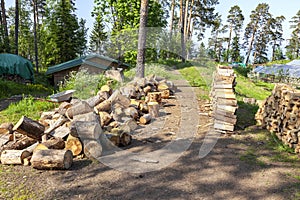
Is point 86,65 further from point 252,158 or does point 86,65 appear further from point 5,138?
point 252,158

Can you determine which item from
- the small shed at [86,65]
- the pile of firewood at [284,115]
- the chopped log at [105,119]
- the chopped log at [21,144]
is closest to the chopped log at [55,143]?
the chopped log at [21,144]

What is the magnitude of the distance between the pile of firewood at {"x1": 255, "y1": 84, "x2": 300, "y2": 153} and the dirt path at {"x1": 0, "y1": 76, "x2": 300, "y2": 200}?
24.1 inches

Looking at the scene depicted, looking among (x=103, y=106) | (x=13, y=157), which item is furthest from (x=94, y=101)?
(x=13, y=157)

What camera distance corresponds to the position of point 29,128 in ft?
14.8

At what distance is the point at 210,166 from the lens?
4012 millimetres

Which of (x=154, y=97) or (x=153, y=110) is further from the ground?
(x=154, y=97)

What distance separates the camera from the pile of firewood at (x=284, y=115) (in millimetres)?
4805

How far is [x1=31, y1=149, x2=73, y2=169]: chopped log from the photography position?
377 centimetres

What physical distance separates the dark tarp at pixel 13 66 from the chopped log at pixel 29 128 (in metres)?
13.1

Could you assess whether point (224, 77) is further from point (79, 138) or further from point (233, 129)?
point (79, 138)

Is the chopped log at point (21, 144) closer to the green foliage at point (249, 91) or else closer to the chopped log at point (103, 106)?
the chopped log at point (103, 106)

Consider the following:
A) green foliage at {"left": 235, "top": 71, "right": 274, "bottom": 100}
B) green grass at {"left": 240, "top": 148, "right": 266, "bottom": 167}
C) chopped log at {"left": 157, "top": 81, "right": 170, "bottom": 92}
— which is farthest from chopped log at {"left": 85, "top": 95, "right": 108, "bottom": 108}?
green foliage at {"left": 235, "top": 71, "right": 274, "bottom": 100}

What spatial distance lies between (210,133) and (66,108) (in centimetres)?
342

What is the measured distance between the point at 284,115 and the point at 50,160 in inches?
182
